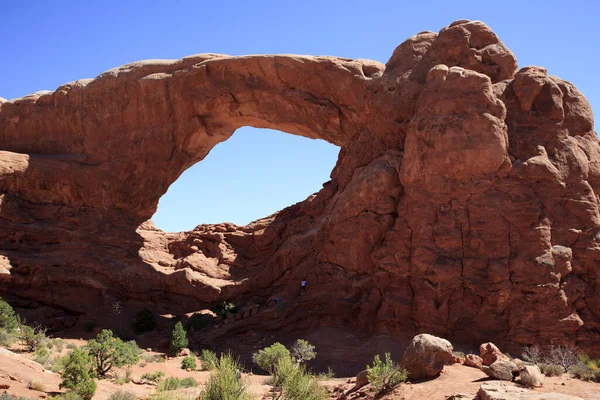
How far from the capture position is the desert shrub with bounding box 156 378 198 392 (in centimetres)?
1362

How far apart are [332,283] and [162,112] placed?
10050 millimetres

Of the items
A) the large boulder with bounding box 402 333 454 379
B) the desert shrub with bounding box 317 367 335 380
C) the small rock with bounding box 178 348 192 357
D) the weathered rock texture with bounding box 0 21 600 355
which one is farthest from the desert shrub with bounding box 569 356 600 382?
the small rock with bounding box 178 348 192 357

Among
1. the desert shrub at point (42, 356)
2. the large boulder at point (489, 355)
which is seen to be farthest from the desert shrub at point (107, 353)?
the large boulder at point (489, 355)

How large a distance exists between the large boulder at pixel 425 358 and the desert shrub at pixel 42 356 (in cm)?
875

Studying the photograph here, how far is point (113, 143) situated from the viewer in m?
23.4

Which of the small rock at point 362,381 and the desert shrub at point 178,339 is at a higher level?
the small rock at point 362,381

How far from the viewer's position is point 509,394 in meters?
9.80

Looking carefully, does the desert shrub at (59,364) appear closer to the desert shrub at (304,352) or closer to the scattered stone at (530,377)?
the desert shrub at (304,352)

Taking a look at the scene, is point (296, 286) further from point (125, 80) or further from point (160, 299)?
point (125, 80)

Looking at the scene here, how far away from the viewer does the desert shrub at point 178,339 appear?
61.8ft

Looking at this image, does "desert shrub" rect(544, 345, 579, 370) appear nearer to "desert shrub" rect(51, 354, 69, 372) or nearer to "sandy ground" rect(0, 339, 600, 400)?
"sandy ground" rect(0, 339, 600, 400)

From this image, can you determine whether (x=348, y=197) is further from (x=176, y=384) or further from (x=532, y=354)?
(x=176, y=384)

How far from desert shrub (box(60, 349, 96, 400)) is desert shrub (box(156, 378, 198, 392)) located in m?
2.26

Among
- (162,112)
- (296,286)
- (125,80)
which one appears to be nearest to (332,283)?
(296,286)
